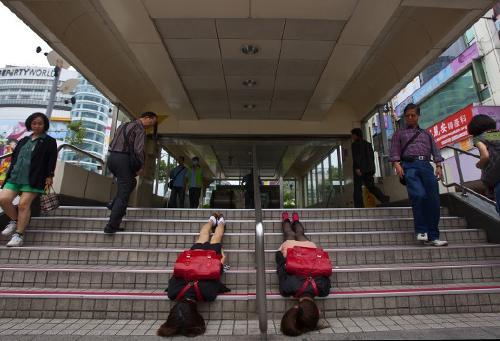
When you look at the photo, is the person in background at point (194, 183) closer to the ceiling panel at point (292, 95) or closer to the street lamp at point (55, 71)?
the ceiling panel at point (292, 95)

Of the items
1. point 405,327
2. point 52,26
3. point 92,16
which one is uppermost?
point 92,16

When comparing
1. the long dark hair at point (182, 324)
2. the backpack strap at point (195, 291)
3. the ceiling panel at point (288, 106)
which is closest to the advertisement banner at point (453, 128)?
the ceiling panel at point (288, 106)

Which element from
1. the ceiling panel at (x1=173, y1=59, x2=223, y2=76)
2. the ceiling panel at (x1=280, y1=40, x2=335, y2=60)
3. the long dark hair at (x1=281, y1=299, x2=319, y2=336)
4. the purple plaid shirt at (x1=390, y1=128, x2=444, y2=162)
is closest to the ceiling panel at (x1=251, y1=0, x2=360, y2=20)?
the ceiling panel at (x1=280, y1=40, x2=335, y2=60)

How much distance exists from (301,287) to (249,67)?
176 inches

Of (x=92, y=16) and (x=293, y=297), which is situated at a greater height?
(x=92, y=16)

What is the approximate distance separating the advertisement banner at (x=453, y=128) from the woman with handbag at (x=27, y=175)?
13.3 m

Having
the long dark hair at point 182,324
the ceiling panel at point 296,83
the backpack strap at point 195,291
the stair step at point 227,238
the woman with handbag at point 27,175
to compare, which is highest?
the ceiling panel at point 296,83

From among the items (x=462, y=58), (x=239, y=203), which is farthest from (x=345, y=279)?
(x=462, y=58)

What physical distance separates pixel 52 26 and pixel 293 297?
519cm

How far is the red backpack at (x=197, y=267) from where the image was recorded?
244 centimetres

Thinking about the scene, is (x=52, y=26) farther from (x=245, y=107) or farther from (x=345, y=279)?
(x=345, y=279)

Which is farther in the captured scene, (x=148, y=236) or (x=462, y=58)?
(x=462, y=58)

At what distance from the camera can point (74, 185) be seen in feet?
16.8

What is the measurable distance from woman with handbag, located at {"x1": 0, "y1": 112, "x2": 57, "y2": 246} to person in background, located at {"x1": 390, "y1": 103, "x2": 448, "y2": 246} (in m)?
4.64
